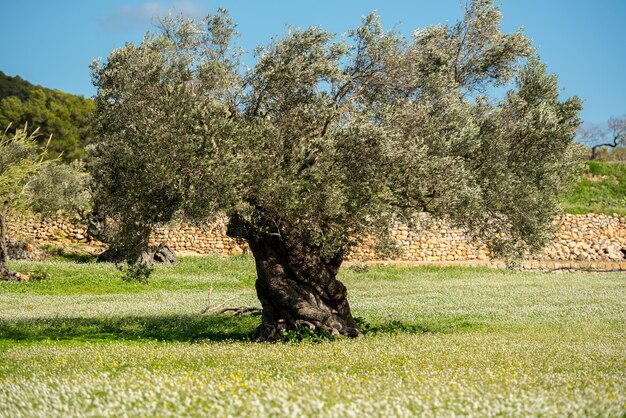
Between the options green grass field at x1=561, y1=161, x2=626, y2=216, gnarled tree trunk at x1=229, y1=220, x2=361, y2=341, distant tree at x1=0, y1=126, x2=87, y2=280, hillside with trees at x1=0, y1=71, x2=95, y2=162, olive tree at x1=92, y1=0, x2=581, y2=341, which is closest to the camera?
olive tree at x1=92, y1=0, x2=581, y2=341

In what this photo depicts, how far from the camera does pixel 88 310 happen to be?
26656mm

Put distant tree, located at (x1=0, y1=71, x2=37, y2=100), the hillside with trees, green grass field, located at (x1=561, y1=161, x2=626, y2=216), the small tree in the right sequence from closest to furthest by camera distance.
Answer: the small tree → green grass field, located at (x1=561, y1=161, x2=626, y2=216) → the hillside with trees → distant tree, located at (x1=0, y1=71, x2=37, y2=100)

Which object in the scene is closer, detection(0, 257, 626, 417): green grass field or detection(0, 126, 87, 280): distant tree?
detection(0, 257, 626, 417): green grass field

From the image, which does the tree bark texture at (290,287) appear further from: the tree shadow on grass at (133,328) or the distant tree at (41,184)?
the distant tree at (41,184)

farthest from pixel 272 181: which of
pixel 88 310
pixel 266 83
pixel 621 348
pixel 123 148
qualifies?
pixel 88 310

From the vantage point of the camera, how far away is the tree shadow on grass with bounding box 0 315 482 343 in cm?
1984

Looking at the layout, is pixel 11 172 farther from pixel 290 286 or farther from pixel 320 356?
pixel 320 356

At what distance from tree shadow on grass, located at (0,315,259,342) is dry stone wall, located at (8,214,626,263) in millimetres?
20450

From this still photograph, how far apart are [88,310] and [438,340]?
1369 centimetres

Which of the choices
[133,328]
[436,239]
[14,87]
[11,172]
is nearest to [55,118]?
[14,87]

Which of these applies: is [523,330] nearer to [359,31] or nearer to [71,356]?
[359,31]

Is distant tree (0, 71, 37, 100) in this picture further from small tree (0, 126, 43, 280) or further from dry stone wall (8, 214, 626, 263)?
small tree (0, 126, 43, 280)

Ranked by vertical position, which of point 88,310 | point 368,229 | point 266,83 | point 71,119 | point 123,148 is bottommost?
point 88,310

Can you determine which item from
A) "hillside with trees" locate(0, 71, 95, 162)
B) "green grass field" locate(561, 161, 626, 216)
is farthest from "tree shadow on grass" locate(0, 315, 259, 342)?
"hillside with trees" locate(0, 71, 95, 162)
